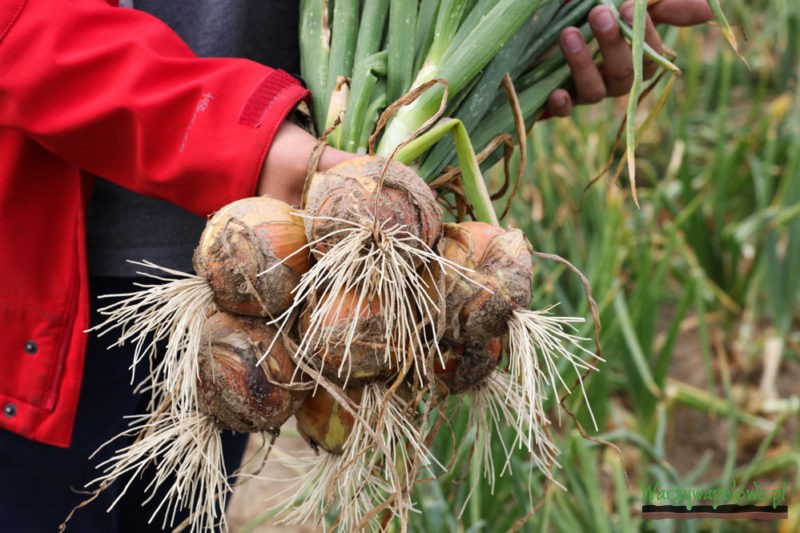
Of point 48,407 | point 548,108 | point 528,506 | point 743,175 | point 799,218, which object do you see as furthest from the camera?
point 743,175

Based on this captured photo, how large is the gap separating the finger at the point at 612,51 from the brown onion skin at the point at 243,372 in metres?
0.66

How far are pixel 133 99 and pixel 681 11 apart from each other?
2.78 ft

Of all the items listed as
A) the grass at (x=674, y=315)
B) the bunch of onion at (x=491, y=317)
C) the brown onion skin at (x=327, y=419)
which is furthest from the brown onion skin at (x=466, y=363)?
the grass at (x=674, y=315)

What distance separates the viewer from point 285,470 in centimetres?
246

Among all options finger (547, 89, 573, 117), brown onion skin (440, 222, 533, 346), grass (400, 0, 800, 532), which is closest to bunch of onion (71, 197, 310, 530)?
brown onion skin (440, 222, 533, 346)

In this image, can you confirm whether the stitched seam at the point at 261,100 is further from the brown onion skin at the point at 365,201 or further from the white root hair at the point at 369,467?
the white root hair at the point at 369,467

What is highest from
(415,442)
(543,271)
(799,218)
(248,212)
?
(248,212)

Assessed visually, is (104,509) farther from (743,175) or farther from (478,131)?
(743,175)

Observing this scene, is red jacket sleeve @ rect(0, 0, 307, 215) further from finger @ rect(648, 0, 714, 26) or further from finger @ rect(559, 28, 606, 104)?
finger @ rect(648, 0, 714, 26)

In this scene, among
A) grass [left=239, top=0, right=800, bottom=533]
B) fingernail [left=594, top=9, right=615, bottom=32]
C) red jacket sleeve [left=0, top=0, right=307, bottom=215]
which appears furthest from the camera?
grass [left=239, top=0, right=800, bottom=533]

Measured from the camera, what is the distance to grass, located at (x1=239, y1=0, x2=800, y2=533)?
5.31ft

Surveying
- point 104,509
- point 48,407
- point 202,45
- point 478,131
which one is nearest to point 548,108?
point 478,131

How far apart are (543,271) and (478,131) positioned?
1041mm

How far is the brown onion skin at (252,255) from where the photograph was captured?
85 centimetres
